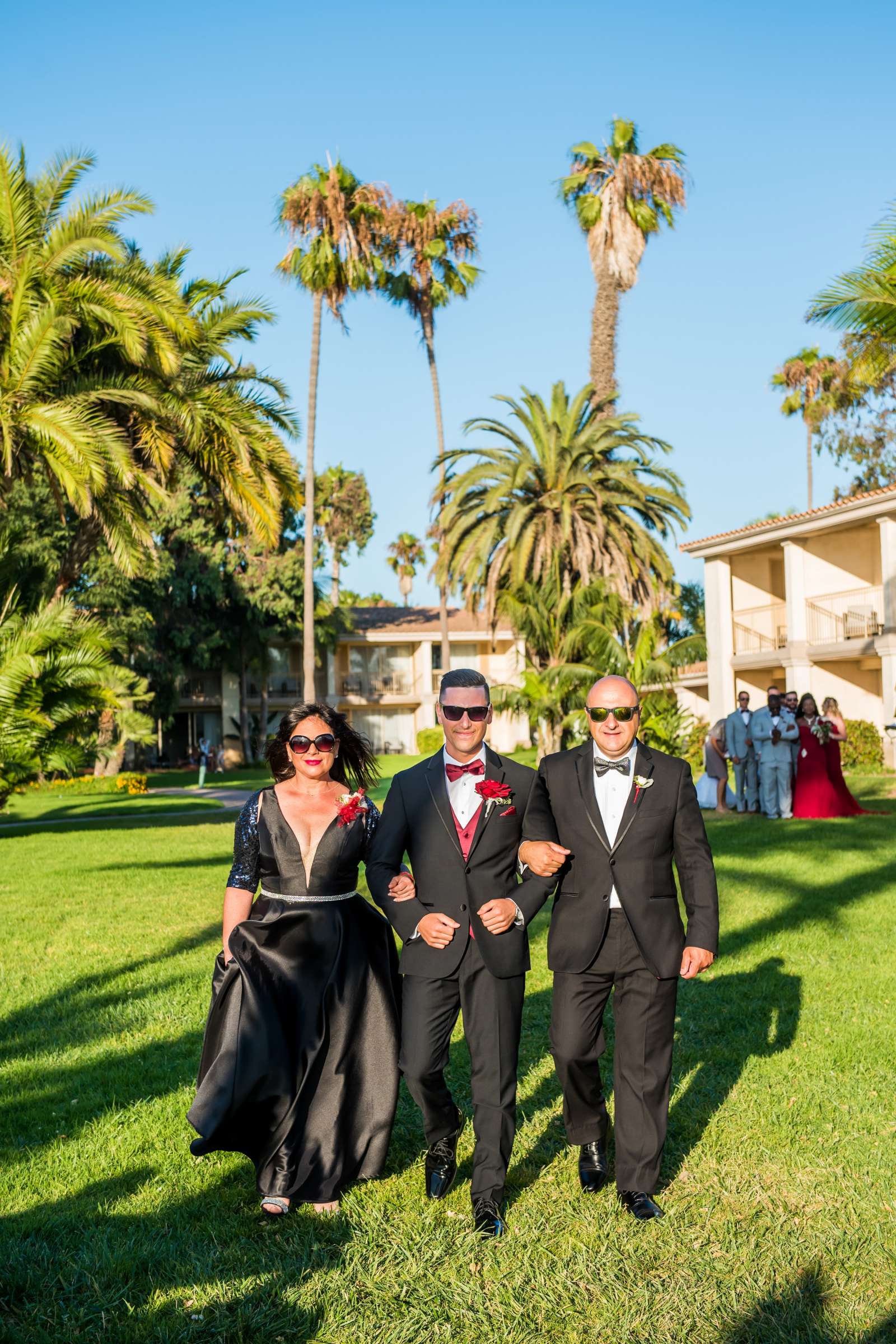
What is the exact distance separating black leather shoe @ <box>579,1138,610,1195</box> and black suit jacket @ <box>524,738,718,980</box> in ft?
2.50

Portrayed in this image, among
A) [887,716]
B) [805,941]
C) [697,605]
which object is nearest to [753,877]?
[805,941]

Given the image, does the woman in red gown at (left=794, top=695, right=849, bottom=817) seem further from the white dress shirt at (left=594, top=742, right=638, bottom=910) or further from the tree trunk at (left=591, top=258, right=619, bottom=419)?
the tree trunk at (left=591, top=258, right=619, bottom=419)

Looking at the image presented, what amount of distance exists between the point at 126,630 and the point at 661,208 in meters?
21.6

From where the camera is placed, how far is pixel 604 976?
478 centimetres

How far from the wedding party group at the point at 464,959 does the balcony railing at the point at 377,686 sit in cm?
5505

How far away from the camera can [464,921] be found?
465 cm

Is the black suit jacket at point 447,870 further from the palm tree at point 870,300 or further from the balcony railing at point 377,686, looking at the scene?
the balcony railing at point 377,686

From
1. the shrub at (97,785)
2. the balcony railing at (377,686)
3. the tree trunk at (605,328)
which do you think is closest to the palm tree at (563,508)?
the tree trunk at (605,328)

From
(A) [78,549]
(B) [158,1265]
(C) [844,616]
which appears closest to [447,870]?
(B) [158,1265]

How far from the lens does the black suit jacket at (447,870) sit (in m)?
4.65

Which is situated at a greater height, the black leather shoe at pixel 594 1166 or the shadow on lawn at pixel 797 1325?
the black leather shoe at pixel 594 1166

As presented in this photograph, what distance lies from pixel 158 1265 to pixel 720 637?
113ft

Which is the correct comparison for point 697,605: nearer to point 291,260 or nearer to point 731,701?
point 731,701

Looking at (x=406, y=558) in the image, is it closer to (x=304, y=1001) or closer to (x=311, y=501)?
(x=311, y=501)
